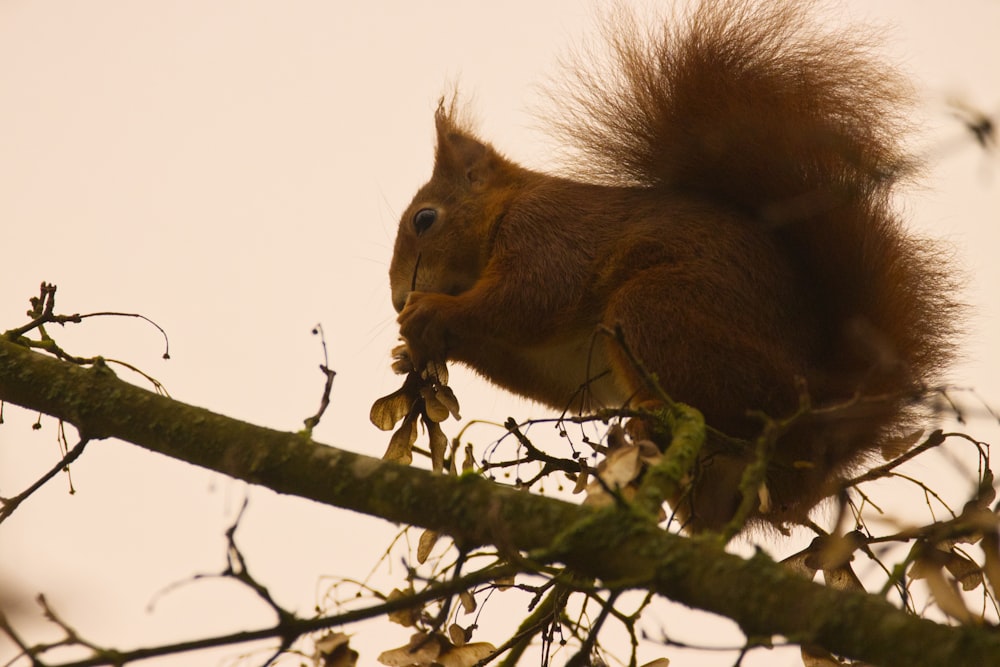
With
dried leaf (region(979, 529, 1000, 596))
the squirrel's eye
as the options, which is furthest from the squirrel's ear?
dried leaf (region(979, 529, 1000, 596))

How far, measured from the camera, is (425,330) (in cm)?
271

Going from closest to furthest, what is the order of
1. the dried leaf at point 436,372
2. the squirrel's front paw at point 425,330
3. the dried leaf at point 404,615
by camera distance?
the dried leaf at point 404,615 → the dried leaf at point 436,372 → the squirrel's front paw at point 425,330

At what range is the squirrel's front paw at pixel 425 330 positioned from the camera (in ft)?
8.75

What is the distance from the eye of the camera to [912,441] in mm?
2311

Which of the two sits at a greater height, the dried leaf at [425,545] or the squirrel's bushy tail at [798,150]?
the squirrel's bushy tail at [798,150]

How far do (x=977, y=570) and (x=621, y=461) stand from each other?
0.87 meters

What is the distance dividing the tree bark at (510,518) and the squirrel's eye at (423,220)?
156 cm

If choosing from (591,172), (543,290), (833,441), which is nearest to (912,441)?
(833,441)

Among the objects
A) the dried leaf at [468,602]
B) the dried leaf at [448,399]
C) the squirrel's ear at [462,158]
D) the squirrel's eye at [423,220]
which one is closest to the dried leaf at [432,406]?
the dried leaf at [448,399]

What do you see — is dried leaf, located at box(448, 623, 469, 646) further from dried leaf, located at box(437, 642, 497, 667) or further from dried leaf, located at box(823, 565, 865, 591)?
dried leaf, located at box(823, 565, 865, 591)

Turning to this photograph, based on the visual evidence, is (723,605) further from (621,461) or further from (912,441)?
(912,441)

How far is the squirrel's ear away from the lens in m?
3.55

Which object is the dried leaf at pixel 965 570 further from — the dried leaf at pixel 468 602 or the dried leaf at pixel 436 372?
the dried leaf at pixel 436 372

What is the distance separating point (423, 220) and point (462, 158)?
0.35m
